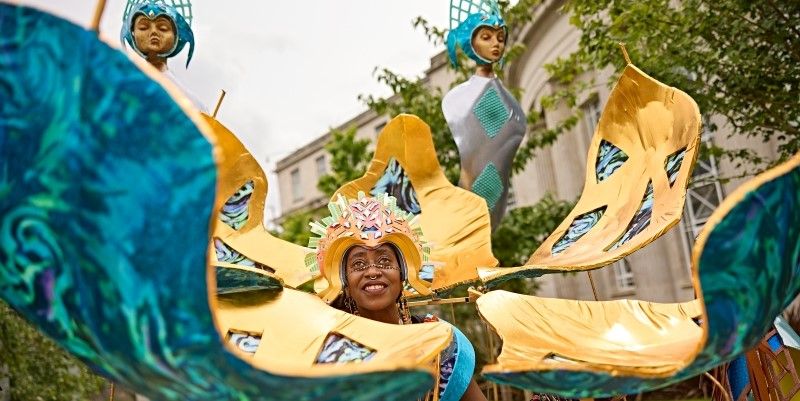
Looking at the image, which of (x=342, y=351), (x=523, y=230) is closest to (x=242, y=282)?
(x=342, y=351)

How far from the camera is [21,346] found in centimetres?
Answer: 816

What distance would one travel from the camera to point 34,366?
8.54 m

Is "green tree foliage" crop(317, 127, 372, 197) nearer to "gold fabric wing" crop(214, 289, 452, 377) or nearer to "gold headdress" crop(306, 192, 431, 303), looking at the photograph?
"gold headdress" crop(306, 192, 431, 303)

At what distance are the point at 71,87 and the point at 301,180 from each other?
20113 mm

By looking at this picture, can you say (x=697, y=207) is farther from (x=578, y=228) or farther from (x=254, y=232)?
(x=254, y=232)

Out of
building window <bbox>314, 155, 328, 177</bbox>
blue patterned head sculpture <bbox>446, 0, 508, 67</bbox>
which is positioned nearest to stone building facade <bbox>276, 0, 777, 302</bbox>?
blue patterned head sculpture <bbox>446, 0, 508, 67</bbox>

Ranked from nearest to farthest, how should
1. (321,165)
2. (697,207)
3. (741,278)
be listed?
1. (741,278)
2. (697,207)
3. (321,165)

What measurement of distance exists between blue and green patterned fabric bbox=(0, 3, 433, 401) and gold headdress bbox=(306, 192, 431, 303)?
4.45 feet

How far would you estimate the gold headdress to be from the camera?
2.76 m

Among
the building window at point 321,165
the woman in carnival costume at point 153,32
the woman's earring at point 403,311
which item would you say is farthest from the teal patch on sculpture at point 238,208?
the building window at point 321,165

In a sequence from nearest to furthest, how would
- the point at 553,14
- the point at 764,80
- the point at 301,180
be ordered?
the point at 764,80 < the point at 553,14 < the point at 301,180

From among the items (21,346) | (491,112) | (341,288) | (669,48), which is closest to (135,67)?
(341,288)

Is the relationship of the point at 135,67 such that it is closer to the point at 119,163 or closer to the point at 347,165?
the point at 119,163

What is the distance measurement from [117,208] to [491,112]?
2.44 meters
